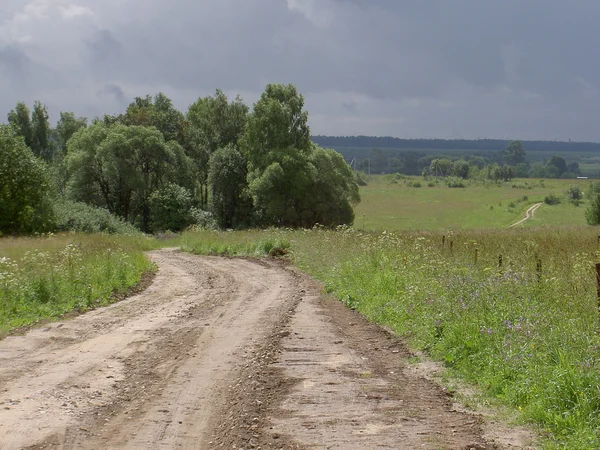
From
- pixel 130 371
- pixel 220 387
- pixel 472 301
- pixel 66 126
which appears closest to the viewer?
pixel 220 387

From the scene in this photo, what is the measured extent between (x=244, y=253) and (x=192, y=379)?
22.3 metres

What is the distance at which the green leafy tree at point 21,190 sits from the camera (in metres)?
40.4

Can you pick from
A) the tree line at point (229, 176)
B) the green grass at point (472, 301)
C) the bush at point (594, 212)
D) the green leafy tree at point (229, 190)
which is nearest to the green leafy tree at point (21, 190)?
the tree line at point (229, 176)

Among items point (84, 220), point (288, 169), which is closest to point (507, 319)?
point (84, 220)

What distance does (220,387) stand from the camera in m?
8.10

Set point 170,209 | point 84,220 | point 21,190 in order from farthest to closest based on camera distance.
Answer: point 170,209
point 84,220
point 21,190

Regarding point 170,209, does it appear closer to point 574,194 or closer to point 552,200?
point 552,200

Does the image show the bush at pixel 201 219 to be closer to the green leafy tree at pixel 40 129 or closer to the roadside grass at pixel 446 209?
the roadside grass at pixel 446 209

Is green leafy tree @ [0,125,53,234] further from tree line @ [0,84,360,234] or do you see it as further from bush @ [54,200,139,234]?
tree line @ [0,84,360,234]

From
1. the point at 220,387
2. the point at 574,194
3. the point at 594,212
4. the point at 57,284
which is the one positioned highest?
the point at 220,387

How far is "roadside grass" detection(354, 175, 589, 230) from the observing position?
76.1 m

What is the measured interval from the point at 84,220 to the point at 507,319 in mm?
40964

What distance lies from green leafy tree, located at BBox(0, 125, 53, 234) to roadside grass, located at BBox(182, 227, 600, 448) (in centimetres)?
2834

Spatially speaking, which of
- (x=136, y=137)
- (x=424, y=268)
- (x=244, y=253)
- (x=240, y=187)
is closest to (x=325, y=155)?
(x=240, y=187)
